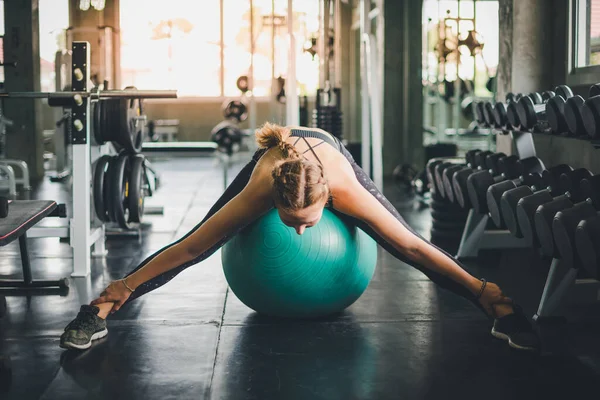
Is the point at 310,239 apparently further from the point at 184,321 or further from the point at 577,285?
the point at 577,285

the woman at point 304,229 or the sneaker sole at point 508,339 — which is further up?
the woman at point 304,229

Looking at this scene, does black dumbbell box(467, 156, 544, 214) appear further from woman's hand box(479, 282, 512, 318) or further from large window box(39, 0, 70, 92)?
large window box(39, 0, 70, 92)

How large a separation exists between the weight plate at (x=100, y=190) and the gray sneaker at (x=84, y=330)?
1.35 metres

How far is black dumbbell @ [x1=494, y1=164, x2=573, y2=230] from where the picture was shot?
109 inches

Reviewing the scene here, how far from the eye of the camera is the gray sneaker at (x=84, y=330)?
7.18ft

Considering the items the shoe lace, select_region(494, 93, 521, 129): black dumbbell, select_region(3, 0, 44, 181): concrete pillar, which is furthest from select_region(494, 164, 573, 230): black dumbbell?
select_region(3, 0, 44, 181): concrete pillar

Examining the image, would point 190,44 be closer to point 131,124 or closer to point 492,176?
point 131,124

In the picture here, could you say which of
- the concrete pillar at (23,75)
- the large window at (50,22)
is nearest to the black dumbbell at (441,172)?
the concrete pillar at (23,75)

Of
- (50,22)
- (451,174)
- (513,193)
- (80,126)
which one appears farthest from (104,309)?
(50,22)

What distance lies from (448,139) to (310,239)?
8.11m

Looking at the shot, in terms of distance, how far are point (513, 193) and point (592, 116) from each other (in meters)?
0.50

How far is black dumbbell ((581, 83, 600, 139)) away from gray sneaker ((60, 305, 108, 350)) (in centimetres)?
158

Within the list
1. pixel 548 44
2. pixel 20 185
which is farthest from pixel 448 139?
pixel 548 44

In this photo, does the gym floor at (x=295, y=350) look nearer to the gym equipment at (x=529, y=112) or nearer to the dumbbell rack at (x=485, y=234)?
the dumbbell rack at (x=485, y=234)
